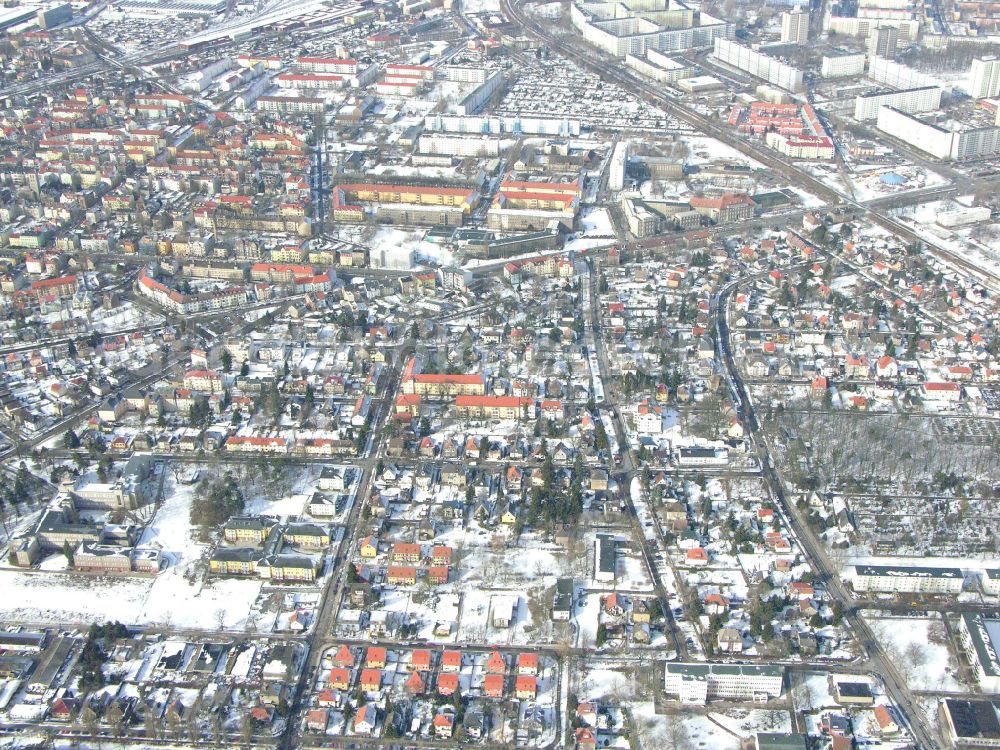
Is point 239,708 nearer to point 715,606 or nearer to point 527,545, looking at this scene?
point 527,545

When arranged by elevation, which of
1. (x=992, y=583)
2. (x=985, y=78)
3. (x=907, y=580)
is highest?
(x=985, y=78)

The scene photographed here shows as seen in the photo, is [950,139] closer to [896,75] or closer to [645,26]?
[896,75]

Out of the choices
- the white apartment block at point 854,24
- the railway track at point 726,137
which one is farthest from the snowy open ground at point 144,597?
the white apartment block at point 854,24

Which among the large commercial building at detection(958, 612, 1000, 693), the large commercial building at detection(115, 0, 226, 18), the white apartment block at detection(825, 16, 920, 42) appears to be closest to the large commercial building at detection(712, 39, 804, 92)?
the white apartment block at detection(825, 16, 920, 42)

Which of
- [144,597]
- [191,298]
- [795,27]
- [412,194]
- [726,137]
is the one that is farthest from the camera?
[795,27]

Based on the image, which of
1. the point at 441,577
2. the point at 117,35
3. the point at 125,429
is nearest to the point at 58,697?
the point at 441,577

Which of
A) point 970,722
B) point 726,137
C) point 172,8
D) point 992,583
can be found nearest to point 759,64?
point 726,137

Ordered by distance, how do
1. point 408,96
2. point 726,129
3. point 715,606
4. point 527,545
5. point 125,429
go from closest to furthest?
point 715,606 → point 527,545 → point 125,429 → point 726,129 → point 408,96
